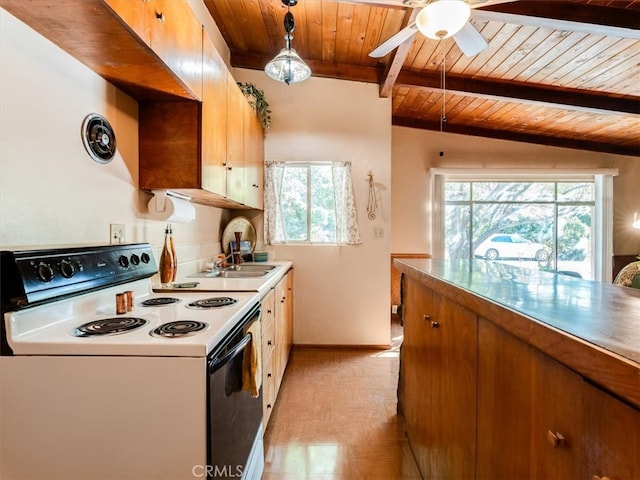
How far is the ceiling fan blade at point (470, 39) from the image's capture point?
77.7 inches

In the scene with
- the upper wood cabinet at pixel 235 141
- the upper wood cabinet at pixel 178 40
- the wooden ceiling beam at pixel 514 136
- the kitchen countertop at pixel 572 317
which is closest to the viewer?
the kitchen countertop at pixel 572 317

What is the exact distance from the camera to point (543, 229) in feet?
17.2

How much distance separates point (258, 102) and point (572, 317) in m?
2.99

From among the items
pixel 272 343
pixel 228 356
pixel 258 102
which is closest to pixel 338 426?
pixel 272 343

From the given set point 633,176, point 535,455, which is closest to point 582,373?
point 535,455

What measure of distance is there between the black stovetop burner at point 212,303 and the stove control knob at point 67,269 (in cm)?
43

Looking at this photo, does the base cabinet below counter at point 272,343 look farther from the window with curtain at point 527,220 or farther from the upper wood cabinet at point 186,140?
the window with curtain at point 527,220

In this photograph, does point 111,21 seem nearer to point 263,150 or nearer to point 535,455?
point 535,455

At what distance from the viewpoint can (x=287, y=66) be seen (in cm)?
247

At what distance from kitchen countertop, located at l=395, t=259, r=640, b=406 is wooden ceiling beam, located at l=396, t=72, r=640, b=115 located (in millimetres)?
2779

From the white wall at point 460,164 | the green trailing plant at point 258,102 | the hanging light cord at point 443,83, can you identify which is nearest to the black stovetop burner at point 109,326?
the green trailing plant at point 258,102

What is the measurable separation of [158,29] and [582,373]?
1.60 metres

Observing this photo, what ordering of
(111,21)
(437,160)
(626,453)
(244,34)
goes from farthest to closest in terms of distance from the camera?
(437,160)
(244,34)
(111,21)
(626,453)

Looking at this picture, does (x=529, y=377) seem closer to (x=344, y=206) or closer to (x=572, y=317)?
(x=572, y=317)
